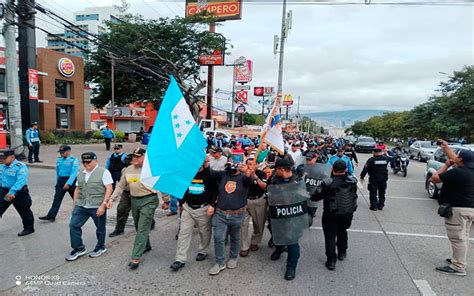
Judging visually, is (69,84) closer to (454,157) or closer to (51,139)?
(51,139)

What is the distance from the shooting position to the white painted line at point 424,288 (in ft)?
11.6

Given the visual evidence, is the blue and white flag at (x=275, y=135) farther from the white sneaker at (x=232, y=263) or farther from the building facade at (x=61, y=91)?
the building facade at (x=61, y=91)

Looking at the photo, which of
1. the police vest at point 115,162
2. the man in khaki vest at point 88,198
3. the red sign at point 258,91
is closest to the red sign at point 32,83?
the police vest at point 115,162

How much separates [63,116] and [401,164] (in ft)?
92.2

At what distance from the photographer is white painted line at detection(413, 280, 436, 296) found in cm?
352

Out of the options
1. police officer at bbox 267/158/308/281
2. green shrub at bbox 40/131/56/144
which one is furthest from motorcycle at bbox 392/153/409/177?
green shrub at bbox 40/131/56/144

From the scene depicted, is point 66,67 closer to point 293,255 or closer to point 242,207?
point 242,207

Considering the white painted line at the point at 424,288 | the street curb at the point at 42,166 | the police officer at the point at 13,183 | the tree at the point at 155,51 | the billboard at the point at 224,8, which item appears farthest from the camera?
the billboard at the point at 224,8

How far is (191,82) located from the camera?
22.2m

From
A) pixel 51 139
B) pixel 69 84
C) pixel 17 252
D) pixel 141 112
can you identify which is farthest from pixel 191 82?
pixel 141 112

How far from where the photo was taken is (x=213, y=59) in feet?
74.0

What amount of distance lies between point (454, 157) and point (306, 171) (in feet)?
7.62

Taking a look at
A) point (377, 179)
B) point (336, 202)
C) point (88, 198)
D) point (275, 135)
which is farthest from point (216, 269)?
point (377, 179)

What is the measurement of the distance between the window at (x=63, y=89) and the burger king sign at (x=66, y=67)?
904 millimetres
